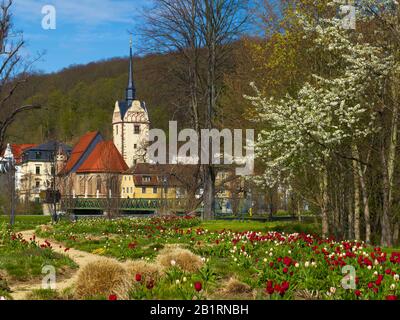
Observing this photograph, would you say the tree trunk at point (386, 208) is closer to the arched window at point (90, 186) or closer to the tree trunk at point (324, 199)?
the tree trunk at point (324, 199)

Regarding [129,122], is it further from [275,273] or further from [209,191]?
[275,273]

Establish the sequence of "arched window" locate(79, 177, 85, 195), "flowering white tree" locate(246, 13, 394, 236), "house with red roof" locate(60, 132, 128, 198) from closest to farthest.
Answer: "flowering white tree" locate(246, 13, 394, 236) < "house with red roof" locate(60, 132, 128, 198) < "arched window" locate(79, 177, 85, 195)

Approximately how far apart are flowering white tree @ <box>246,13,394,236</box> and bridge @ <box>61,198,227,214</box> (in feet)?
69.1

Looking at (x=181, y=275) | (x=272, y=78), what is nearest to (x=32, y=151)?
(x=272, y=78)

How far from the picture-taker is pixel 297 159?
1733 centimetres

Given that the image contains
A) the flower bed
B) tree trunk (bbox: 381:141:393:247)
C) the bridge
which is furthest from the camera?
the bridge

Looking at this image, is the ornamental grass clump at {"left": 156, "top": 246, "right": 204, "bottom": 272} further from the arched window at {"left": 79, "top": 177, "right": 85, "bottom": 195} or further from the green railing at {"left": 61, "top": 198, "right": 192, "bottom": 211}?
the arched window at {"left": 79, "top": 177, "right": 85, "bottom": 195}

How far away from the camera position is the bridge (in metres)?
39.7

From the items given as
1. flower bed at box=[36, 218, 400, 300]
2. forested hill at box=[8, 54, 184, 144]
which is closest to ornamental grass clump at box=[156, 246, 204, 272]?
flower bed at box=[36, 218, 400, 300]

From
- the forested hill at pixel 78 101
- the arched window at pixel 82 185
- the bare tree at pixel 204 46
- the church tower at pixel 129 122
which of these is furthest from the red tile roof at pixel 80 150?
the bare tree at pixel 204 46

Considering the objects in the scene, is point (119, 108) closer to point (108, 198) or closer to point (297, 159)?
point (108, 198)

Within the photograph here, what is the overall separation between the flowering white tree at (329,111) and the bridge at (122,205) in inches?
829

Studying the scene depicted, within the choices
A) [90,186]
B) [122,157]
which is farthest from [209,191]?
[122,157]

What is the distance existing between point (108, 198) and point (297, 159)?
2242 centimetres
